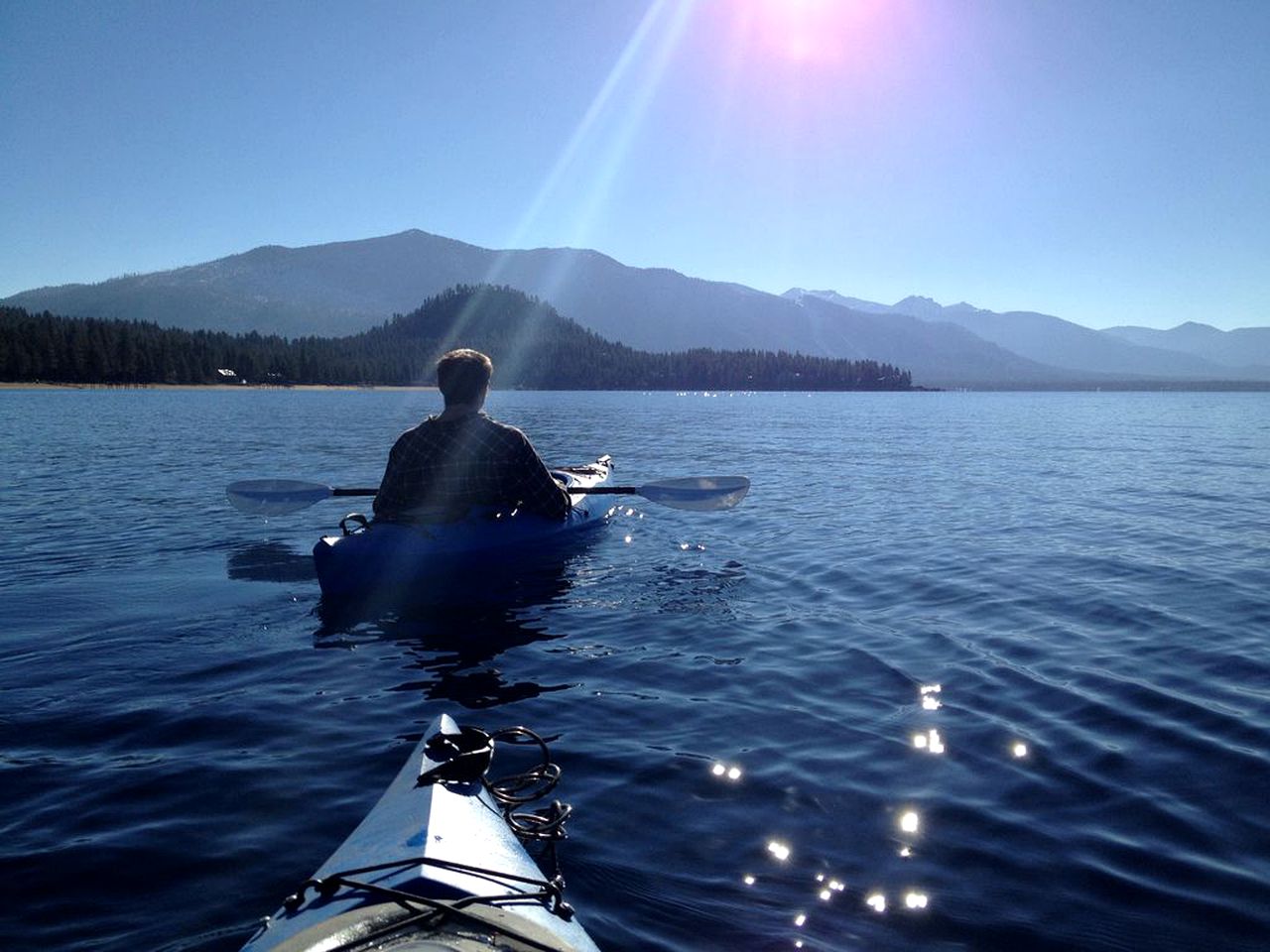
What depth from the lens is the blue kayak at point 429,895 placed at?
2.87m

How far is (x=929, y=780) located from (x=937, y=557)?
26.5 ft

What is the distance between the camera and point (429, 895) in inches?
122

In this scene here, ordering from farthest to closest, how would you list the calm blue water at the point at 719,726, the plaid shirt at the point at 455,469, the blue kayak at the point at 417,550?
the plaid shirt at the point at 455,469 → the blue kayak at the point at 417,550 → the calm blue water at the point at 719,726

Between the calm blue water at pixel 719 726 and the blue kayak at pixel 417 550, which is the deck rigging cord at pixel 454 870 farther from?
the blue kayak at pixel 417 550

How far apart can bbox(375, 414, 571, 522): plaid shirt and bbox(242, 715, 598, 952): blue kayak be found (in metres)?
6.99

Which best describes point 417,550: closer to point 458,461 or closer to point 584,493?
point 458,461

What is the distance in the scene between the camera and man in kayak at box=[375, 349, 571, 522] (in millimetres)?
10477

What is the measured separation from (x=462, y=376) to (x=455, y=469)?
1349 mm

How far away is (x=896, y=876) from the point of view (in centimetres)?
470

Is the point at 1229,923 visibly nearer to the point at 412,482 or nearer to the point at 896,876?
the point at 896,876

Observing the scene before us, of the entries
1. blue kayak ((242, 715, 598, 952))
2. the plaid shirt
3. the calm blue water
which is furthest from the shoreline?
blue kayak ((242, 715, 598, 952))

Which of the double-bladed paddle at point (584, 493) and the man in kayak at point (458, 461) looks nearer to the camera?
the man in kayak at point (458, 461)

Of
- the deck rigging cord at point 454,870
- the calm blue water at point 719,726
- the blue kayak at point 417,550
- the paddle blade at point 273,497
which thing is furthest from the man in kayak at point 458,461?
the deck rigging cord at point 454,870

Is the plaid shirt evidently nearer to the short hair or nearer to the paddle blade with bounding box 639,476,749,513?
the short hair
